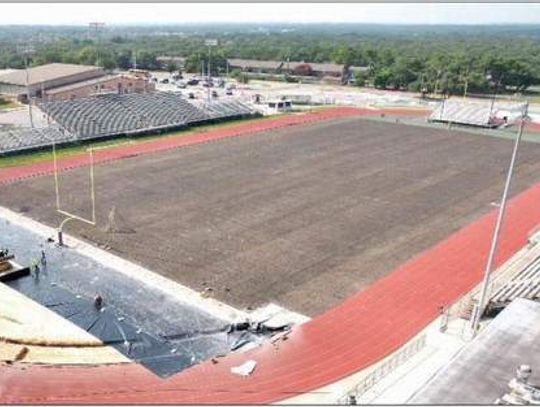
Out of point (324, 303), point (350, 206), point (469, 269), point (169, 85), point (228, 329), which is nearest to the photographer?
point (228, 329)

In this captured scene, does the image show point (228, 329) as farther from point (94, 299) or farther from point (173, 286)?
point (94, 299)

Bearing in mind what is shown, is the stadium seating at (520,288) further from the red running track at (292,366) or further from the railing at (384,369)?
the railing at (384,369)

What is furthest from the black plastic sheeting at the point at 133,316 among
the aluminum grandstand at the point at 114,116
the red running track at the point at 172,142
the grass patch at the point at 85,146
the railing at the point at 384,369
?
the aluminum grandstand at the point at 114,116

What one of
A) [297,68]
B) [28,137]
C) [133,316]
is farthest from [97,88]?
[133,316]

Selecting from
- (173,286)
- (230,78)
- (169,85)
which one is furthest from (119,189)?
(230,78)

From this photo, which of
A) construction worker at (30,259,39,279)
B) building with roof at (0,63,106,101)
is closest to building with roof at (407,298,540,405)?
construction worker at (30,259,39,279)

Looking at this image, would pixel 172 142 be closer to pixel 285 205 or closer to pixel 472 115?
pixel 285 205
